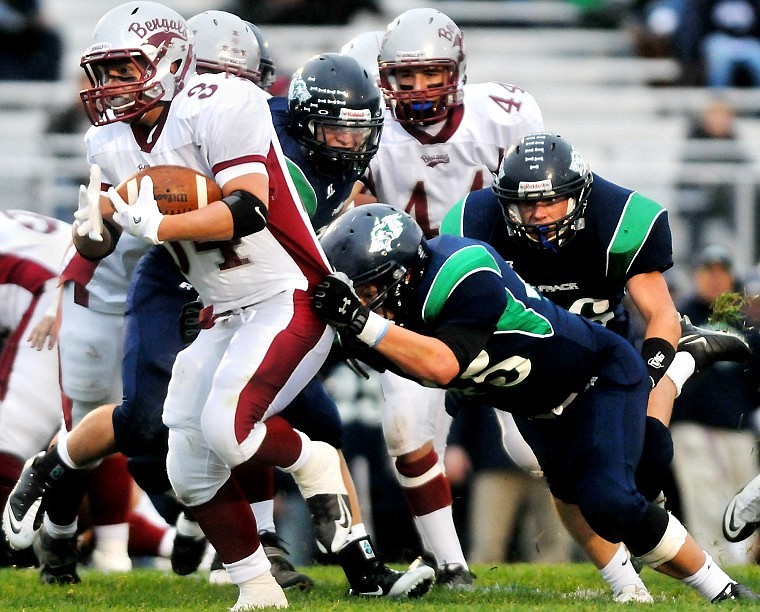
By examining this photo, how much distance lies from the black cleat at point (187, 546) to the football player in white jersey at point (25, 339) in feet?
3.36

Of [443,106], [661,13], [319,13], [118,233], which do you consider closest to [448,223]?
[443,106]

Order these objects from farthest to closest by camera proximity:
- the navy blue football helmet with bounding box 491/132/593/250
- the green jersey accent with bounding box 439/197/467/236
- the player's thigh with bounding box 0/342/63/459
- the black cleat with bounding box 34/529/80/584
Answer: the player's thigh with bounding box 0/342/63/459 < the black cleat with bounding box 34/529/80/584 < the green jersey accent with bounding box 439/197/467/236 < the navy blue football helmet with bounding box 491/132/593/250

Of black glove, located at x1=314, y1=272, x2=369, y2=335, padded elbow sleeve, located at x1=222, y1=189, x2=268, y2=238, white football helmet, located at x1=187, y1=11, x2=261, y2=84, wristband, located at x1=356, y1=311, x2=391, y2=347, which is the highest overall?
white football helmet, located at x1=187, y1=11, x2=261, y2=84

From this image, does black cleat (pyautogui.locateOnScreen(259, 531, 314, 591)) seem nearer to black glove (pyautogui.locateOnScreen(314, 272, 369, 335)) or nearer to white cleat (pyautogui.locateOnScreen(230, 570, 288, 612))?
white cleat (pyautogui.locateOnScreen(230, 570, 288, 612))

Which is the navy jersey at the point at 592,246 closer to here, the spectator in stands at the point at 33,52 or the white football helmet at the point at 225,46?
the white football helmet at the point at 225,46

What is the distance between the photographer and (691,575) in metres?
4.80

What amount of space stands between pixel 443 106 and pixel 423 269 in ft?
5.16

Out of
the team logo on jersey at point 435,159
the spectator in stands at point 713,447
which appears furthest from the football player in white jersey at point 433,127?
the spectator in stands at point 713,447

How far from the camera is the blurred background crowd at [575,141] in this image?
7363mm

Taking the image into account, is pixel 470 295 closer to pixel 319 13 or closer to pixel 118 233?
pixel 118 233

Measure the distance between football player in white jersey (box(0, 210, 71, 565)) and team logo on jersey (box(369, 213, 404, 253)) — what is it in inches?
98.0

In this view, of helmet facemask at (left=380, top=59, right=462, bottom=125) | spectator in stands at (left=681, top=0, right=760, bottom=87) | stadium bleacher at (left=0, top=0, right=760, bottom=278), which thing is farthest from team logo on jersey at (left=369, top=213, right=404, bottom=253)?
spectator in stands at (left=681, top=0, right=760, bottom=87)

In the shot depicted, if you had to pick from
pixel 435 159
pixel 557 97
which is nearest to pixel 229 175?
pixel 435 159

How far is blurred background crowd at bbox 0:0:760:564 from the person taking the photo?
7.36 m
